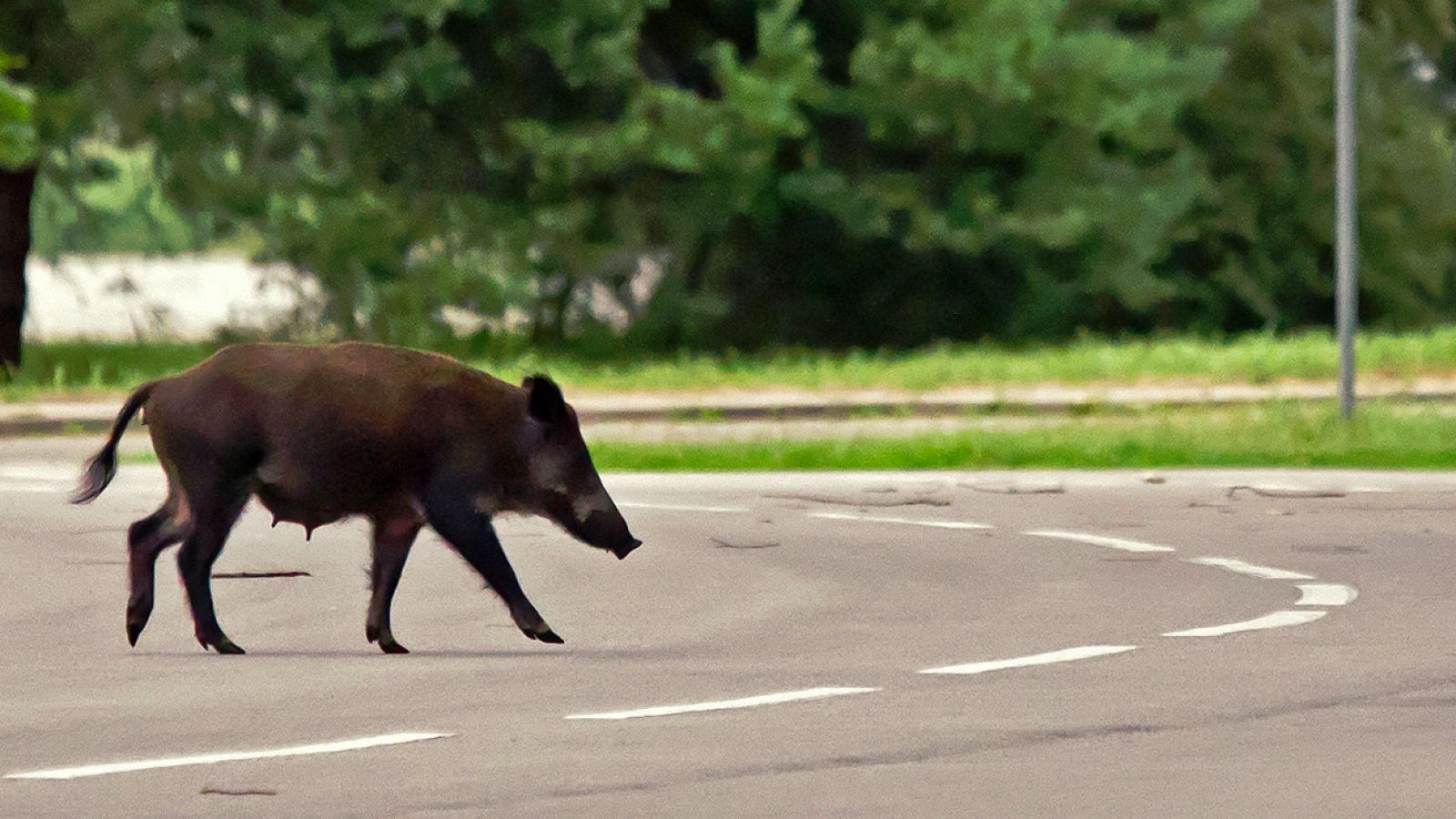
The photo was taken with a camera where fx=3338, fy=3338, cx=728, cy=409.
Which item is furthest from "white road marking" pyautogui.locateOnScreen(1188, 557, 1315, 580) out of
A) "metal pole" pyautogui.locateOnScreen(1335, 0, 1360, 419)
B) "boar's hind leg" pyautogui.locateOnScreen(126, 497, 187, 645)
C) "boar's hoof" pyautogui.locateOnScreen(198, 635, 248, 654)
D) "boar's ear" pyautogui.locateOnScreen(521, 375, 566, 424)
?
"metal pole" pyautogui.locateOnScreen(1335, 0, 1360, 419)

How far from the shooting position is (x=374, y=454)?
1202cm

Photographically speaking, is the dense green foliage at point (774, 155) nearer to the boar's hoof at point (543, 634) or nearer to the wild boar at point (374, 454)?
the wild boar at point (374, 454)

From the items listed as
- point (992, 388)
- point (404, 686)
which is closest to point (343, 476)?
point (404, 686)

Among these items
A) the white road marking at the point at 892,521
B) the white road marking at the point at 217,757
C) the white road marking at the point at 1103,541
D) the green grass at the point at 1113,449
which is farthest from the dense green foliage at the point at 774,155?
the white road marking at the point at 217,757

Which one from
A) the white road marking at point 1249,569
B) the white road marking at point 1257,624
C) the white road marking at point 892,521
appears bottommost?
the white road marking at point 892,521

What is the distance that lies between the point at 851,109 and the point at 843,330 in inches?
150

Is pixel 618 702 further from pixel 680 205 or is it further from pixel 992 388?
pixel 680 205

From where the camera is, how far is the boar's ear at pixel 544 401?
12.0 metres

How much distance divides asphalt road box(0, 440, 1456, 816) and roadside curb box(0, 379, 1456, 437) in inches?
437

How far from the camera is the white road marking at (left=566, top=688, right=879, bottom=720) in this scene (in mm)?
10281

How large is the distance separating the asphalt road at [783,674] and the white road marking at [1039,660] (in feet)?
0.21

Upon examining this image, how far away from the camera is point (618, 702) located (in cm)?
1065

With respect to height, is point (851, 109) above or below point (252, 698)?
above

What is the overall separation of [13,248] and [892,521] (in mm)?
22074
